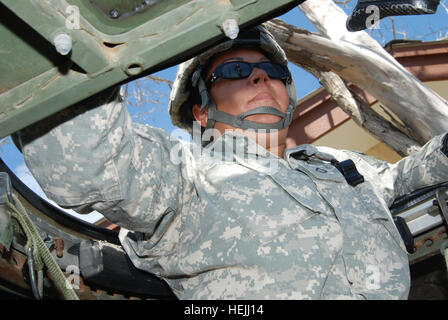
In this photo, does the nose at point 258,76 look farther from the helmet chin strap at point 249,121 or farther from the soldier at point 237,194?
the helmet chin strap at point 249,121

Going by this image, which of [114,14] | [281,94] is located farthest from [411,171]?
[114,14]

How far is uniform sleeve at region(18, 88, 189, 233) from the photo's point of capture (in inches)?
74.1

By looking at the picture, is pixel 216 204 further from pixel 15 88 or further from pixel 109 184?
pixel 15 88

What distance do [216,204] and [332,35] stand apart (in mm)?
2301

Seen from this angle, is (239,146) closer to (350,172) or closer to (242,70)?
(242,70)

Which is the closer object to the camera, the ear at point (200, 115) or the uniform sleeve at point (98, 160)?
the uniform sleeve at point (98, 160)

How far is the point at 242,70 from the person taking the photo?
2949 millimetres

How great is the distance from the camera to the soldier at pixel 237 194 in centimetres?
196

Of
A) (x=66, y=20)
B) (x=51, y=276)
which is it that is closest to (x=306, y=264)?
(x=51, y=276)

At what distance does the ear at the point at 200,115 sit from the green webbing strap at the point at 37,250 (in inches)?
56.0

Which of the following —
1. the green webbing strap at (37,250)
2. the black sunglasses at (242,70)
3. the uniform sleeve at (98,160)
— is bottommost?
the green webbing strap at (37,250)

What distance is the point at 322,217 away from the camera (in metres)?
2.44

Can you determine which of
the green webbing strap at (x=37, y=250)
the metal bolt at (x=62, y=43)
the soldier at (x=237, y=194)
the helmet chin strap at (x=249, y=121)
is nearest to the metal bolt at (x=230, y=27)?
the metal bolt at (x=62, y=43)

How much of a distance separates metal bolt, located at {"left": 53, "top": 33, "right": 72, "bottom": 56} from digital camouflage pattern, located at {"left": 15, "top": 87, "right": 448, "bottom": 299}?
1.33 feet
